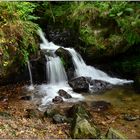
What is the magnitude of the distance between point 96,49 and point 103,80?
4.61 ft

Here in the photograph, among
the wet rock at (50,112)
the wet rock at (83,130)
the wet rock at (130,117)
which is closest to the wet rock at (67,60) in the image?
the wet rock at (50,112)

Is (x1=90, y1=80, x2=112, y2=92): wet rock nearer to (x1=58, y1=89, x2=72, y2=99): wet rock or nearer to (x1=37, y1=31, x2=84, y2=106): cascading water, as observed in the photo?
(x1=37, y1=31, x2=84, y2=106): cascading water

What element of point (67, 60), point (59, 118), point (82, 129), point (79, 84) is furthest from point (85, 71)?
point (82, 129)

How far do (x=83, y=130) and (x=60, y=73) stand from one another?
239 inches

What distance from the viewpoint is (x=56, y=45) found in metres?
15.5

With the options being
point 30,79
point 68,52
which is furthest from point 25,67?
point 68,52

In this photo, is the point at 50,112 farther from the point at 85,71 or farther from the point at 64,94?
the point at 85,71

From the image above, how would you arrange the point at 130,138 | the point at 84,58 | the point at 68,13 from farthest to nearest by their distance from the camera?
the point at 68,13 → the point at 84,58 → the point at 130,138

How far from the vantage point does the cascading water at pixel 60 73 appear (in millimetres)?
13022

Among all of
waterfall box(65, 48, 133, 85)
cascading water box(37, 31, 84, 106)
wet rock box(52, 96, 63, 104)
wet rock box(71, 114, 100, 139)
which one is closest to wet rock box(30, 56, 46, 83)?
cascading water box(37, 31, 84, 106)

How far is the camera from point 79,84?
42.7 feet

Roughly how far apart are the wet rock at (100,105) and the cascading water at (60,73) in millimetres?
1000

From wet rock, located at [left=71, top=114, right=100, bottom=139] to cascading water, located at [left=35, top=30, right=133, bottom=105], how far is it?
12.2 feet

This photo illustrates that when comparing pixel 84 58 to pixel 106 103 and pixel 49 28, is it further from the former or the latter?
pixel 106 103
